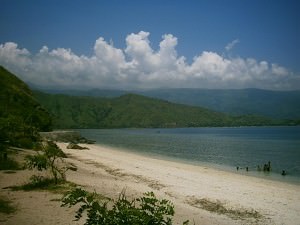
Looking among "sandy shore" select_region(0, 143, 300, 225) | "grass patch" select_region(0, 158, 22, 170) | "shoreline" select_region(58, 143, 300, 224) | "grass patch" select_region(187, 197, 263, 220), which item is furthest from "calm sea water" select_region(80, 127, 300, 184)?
"grass patch" select_region(0, 158, 22, 170)

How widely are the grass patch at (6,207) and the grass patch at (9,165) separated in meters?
8.58

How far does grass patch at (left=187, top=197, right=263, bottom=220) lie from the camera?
18.4m

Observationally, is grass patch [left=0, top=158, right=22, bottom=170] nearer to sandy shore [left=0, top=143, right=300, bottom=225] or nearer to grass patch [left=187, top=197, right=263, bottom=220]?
sandy shore [left=0, top=143, right=300, bottom=225]

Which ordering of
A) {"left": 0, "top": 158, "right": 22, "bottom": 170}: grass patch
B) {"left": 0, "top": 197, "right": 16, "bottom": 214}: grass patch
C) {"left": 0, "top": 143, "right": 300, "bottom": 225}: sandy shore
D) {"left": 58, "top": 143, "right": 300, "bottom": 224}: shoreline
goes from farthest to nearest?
1. {"left": 0, "top": 158, "right": 22, "bottom": 170}: grass patch
2. {"left": 58, "top": 143, "right": 300, "bottom": 224}: shoreline
3. {"left": 0, "top": 143, "right": 300, "bottom": 225}: sandy shore
4. {"left": 0, "top": 197, "right": 16, "bottom": 214}: grass patch

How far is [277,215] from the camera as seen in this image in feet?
62.2

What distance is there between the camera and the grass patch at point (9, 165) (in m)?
24.0

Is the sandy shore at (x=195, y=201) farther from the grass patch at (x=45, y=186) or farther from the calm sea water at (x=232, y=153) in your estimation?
the calm sea water at (x=232, y=153)

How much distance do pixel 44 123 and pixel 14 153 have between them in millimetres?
46732

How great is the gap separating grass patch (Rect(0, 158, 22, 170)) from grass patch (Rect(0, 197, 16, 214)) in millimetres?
8584

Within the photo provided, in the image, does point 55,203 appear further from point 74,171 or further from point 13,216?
point 74,171

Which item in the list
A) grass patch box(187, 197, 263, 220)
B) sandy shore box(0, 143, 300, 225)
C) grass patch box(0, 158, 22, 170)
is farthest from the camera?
grass patch box(0, 158, 22, 170)

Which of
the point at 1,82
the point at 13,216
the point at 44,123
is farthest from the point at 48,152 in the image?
the point at 1,82

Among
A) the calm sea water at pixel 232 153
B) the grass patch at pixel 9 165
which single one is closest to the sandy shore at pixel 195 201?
the grass patch at pixel 9 165

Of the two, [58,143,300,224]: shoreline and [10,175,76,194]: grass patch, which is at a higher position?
[10,175,76,194]: grass patch
